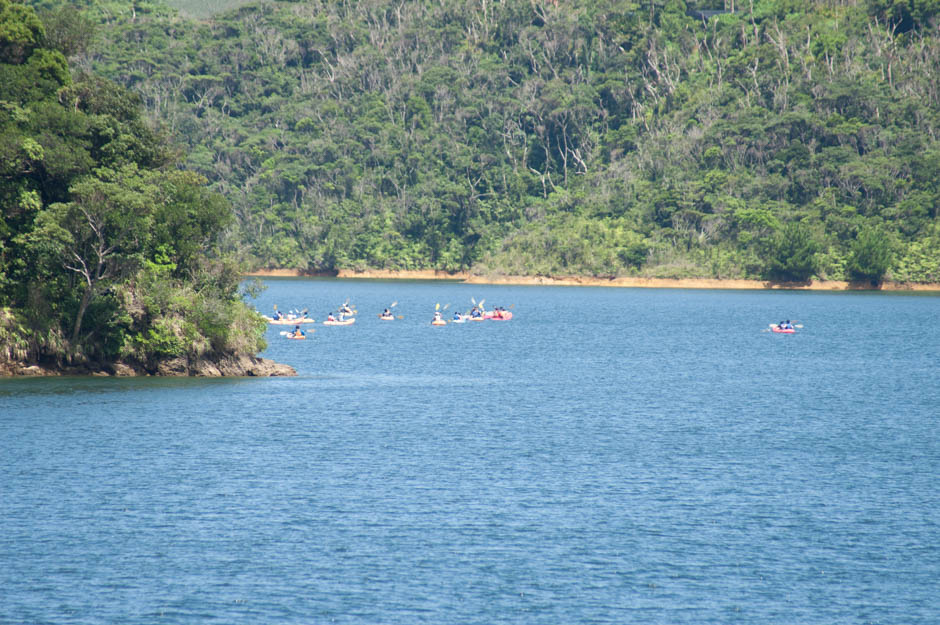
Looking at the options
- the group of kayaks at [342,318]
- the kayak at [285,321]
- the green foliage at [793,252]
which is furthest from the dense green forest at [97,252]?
the green foliage at [793,252]

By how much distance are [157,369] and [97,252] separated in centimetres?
736

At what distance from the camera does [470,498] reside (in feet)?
A: 127

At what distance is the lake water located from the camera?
28.8 metres

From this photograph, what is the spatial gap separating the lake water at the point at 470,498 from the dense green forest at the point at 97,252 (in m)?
2.39

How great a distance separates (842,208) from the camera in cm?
18675

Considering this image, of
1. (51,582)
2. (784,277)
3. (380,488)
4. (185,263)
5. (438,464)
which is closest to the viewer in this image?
(51,582)

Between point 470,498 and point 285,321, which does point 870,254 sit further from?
point 470,498

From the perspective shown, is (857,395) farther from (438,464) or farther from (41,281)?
(41,281)

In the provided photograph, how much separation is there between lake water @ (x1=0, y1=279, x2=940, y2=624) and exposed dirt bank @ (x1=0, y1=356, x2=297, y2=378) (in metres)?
1.06

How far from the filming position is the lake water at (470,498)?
2884cm

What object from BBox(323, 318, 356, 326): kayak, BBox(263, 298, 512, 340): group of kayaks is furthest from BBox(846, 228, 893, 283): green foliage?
BBox(323, 318, 356, 326): kayak

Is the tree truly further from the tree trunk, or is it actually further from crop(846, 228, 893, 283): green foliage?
crop(846, 228, 893, 283): green foliage

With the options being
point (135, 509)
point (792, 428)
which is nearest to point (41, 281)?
point (135, 509)

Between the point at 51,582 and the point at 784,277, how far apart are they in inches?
6644
